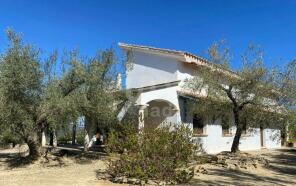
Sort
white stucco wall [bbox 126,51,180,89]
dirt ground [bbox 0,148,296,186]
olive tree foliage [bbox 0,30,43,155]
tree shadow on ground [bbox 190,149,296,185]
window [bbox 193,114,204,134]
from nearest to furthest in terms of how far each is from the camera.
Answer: dirt ground [bbox 0,148,296,186]
tree shadow on ground [bbox 190,149,296,185]
olive tree foliage [bbox 0,30,43,155]
white stucco wall [bbox 126,51,180,89]
window [bbox 193,114,204,134]

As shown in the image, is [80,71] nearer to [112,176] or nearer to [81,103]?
[81,103]

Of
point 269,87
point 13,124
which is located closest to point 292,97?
point 269,87

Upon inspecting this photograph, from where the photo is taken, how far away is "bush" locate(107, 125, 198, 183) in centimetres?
1174

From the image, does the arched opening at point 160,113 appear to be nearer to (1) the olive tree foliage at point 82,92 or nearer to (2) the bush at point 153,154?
(1) the olive tree foliage at point 82,92

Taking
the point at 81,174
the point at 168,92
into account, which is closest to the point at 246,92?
the point at 168,92

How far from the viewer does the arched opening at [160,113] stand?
21.8 metres

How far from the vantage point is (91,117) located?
1656cm

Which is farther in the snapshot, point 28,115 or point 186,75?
point 186,75

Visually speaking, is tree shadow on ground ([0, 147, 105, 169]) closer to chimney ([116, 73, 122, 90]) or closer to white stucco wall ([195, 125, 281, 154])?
chimney ([116, 73, 122, 90])

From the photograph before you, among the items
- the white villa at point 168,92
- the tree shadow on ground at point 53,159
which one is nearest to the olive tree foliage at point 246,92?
the white villa at point 168,92

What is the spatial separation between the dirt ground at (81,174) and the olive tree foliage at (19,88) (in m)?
1.63

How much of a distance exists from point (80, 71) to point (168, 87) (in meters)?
6.72

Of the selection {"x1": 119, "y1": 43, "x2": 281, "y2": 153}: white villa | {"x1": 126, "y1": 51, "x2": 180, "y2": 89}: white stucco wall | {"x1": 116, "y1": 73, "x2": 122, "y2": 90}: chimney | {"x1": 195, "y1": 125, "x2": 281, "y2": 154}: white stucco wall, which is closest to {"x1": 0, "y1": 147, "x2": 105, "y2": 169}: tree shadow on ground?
{"x1": 119, "y1": 43, "x2": 281, "y2": 153}: white villa

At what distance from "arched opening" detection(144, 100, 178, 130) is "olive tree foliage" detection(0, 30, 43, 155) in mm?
8195
